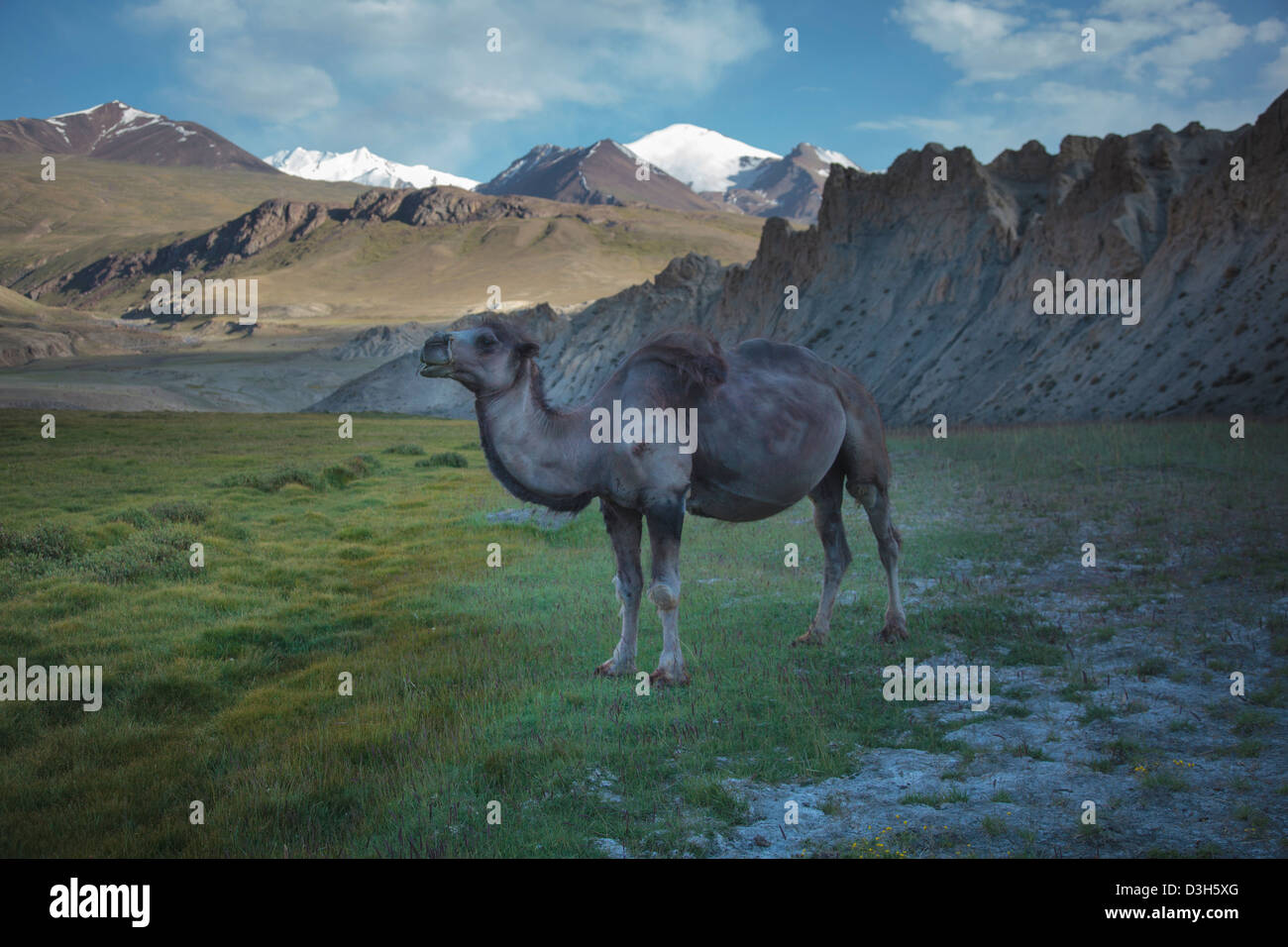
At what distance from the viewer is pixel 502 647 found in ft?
29.0

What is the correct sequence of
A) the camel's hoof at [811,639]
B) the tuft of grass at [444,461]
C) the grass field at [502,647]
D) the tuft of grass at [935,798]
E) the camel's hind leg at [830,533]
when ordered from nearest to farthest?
the tuft of grass at [935,798] → the grass field at [502,647] → the camel's hoof at [811,639] → the camel's hind leg at [830,533] → the tuft of grass at [444,461]

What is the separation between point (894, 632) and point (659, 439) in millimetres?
3231

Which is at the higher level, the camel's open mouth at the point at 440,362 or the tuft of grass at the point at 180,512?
the camel's open mouth at the point at 440,362

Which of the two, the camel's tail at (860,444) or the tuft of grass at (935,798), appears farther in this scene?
the camel's tail at (860,444)

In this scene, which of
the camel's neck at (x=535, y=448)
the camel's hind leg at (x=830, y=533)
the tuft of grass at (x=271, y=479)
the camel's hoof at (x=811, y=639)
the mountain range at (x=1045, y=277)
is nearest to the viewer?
the camel's neck at (x=535, y=448)

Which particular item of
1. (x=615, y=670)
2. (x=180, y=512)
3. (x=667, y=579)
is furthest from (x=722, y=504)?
(x=180, y=512)

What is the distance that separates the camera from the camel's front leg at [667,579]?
711 cm

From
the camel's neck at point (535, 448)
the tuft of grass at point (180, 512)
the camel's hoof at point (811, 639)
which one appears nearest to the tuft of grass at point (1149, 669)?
the camel's hoof at point (811, 639)

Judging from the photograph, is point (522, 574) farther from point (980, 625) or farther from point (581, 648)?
point (980, 625)

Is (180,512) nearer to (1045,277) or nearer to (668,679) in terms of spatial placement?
(668,679)

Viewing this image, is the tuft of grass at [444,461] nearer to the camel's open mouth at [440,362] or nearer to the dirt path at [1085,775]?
the camel's open mouth at [440,362]

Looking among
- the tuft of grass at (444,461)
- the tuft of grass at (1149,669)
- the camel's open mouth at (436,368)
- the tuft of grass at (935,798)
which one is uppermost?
the camel's open mouth at (436,368)

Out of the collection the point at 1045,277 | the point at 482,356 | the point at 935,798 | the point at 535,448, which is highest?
the point at 1045,277
